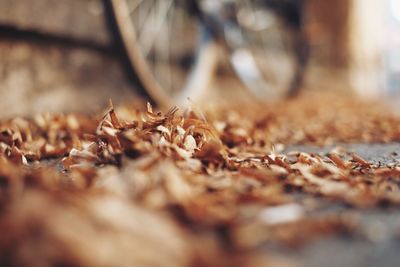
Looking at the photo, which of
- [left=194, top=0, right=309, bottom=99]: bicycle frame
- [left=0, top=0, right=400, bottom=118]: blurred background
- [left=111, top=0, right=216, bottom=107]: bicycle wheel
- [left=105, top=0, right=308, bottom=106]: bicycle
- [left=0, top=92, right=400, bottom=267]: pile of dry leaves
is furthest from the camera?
[left=194, top=0, right=309, bottom=99]: bicycle frame

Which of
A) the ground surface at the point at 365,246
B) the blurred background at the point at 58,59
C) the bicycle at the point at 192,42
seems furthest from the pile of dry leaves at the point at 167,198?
the bicycle at the point at 192,42

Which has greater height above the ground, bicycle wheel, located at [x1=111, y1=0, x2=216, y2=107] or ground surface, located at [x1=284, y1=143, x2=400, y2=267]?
ground surface, located at [x1=284, y1=143, x2=400, y2=267]

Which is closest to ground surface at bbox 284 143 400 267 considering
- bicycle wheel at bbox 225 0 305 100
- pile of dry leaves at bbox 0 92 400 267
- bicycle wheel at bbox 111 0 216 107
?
pile of dry leaves at bbox 0 92 400 267

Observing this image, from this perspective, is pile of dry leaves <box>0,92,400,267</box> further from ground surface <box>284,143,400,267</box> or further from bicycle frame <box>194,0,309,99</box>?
bicycle frame <box>194,0,309,99</box>

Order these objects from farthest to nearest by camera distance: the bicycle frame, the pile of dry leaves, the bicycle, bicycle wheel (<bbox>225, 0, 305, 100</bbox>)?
bicycle wheel (<bbox>225, 0, 305, 100</bbox>)
the bicycle frame
the bicycle
the pile of dry leaves

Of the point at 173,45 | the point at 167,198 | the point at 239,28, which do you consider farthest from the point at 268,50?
the point at 167,198

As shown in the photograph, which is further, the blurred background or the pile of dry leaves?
the blurred background

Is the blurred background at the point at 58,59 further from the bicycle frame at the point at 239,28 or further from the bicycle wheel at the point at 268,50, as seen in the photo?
the bicycle wheel at the point at 268,50
